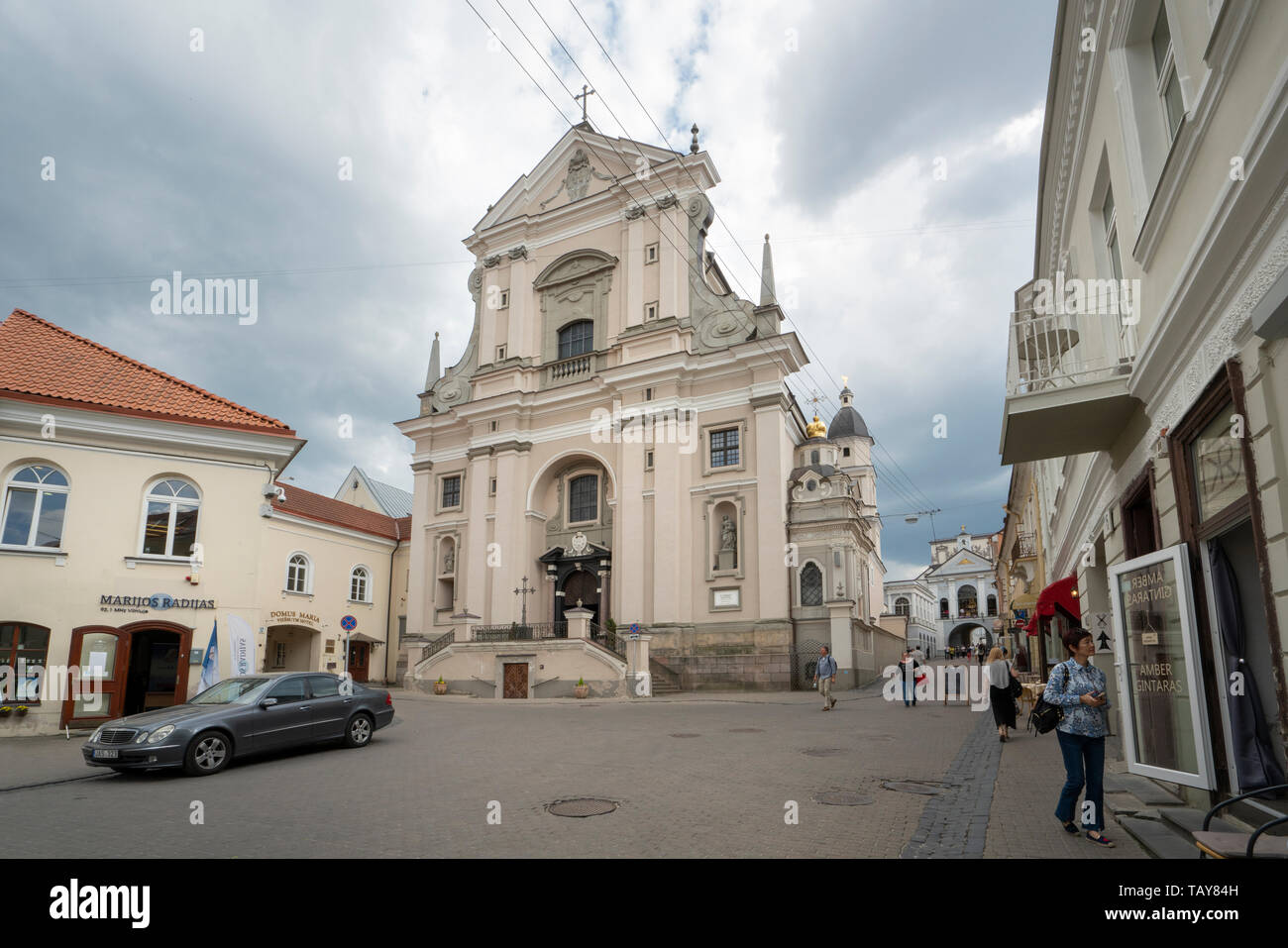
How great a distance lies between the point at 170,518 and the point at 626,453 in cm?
1806

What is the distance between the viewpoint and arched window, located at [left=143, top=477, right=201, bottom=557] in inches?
714

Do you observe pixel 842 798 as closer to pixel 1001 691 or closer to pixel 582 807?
pixel 582 807

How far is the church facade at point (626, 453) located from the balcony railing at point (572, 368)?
12cm

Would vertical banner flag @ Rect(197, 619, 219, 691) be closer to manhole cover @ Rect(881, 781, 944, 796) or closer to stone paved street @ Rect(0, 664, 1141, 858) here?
stone paved street @ Rect(0, 664, 1141, 858)

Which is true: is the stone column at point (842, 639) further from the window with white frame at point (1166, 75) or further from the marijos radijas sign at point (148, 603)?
the window with white frame at point (1166, 75)

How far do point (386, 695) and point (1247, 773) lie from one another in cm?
1330

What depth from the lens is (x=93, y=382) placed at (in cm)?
1877

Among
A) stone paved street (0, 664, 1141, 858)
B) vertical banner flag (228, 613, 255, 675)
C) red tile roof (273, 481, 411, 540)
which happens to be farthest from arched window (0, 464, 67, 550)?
red tile roof (273, 481, 411, 540)

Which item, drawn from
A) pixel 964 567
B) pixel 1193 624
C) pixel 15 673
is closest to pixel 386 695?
pixel 15 673

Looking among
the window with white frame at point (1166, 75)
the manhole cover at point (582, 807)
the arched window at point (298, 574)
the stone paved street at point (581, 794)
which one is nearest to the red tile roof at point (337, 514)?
the arched window at point (298, 574)

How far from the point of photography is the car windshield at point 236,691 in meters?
12.3

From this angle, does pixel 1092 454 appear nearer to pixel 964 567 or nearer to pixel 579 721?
pixel 579 721

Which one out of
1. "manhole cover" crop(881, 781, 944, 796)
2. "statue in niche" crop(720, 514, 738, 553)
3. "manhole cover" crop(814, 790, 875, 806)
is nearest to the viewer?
"manhole cover" crop(814, 790, 875, 806)

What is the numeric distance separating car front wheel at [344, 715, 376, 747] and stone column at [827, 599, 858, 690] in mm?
18748
